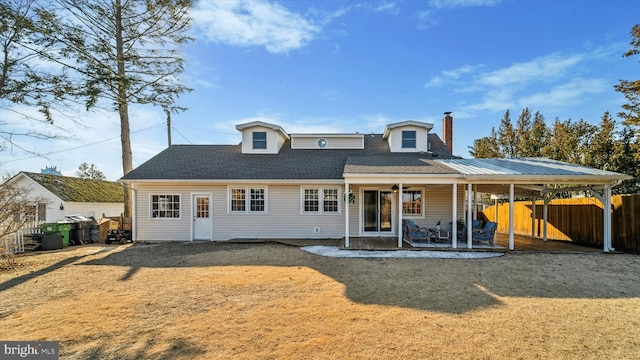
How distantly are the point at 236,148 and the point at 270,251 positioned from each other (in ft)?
24.6

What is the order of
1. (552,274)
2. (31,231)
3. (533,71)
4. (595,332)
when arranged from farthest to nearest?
1. (533,71)
2. (31,231)
3. (552,274)
4. (595,332)

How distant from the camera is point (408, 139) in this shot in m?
A: 14.9

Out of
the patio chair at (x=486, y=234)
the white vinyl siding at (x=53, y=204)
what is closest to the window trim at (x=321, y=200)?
the patio chair at (x=486, y=234)

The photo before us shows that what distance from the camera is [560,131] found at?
67.7 ft

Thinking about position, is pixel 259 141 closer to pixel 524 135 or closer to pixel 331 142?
pixel 331 142

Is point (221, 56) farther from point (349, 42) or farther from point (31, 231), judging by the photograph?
point (31, 231)

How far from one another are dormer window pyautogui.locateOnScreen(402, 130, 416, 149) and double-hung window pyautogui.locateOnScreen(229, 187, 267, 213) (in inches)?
295

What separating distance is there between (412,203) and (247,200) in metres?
7.14

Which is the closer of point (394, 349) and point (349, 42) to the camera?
point (394, 349)

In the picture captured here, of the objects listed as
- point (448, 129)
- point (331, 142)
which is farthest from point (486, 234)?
point (331, 142)

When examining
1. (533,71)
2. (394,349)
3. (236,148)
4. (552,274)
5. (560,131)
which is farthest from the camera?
(560,131)

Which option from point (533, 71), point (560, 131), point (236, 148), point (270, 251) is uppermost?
point (533, 71)

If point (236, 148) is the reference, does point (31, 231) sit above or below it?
below

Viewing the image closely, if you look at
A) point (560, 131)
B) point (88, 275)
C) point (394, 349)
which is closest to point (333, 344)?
point (394, 349)
